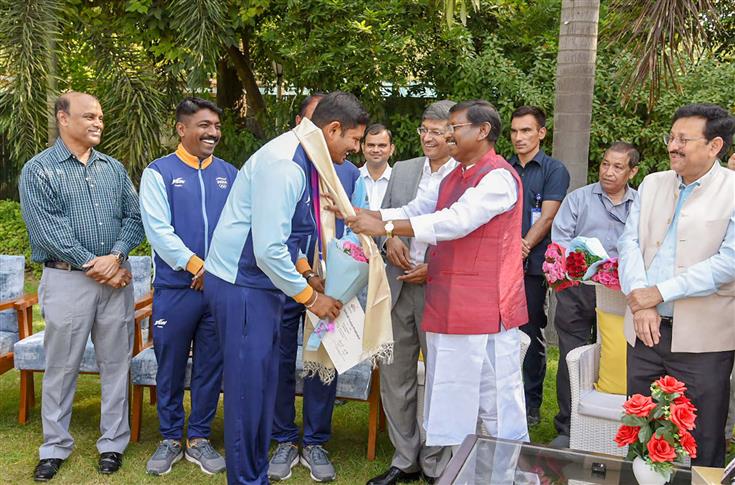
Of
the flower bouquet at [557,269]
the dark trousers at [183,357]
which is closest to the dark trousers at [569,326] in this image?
the flower bouquet at [557,269]

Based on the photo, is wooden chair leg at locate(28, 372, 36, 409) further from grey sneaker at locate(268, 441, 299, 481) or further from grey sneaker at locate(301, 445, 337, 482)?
grey sneaker at locate(301, 445, 337, 482)

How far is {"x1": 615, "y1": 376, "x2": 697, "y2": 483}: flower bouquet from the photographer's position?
3131 mm

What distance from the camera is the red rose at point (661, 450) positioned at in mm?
3119

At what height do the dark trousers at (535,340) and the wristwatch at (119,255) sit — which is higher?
the wristwatch at (119,255)

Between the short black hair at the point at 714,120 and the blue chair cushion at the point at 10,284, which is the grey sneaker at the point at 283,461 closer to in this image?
the blue chair cushion at the point at 10,284

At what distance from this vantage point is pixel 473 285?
3.89 m

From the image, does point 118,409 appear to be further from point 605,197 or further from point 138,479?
point 605,197

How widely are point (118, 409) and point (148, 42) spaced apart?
20.6ft

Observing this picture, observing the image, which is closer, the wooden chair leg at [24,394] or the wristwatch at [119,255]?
the wristwatch at [119,255]

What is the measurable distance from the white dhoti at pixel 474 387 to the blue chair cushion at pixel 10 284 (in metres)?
3.41

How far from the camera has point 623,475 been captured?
135 inches

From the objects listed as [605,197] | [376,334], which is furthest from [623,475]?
[605,197]

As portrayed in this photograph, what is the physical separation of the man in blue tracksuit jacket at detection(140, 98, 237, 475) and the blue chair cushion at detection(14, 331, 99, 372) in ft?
1.90

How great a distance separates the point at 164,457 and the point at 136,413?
1.76 feet
